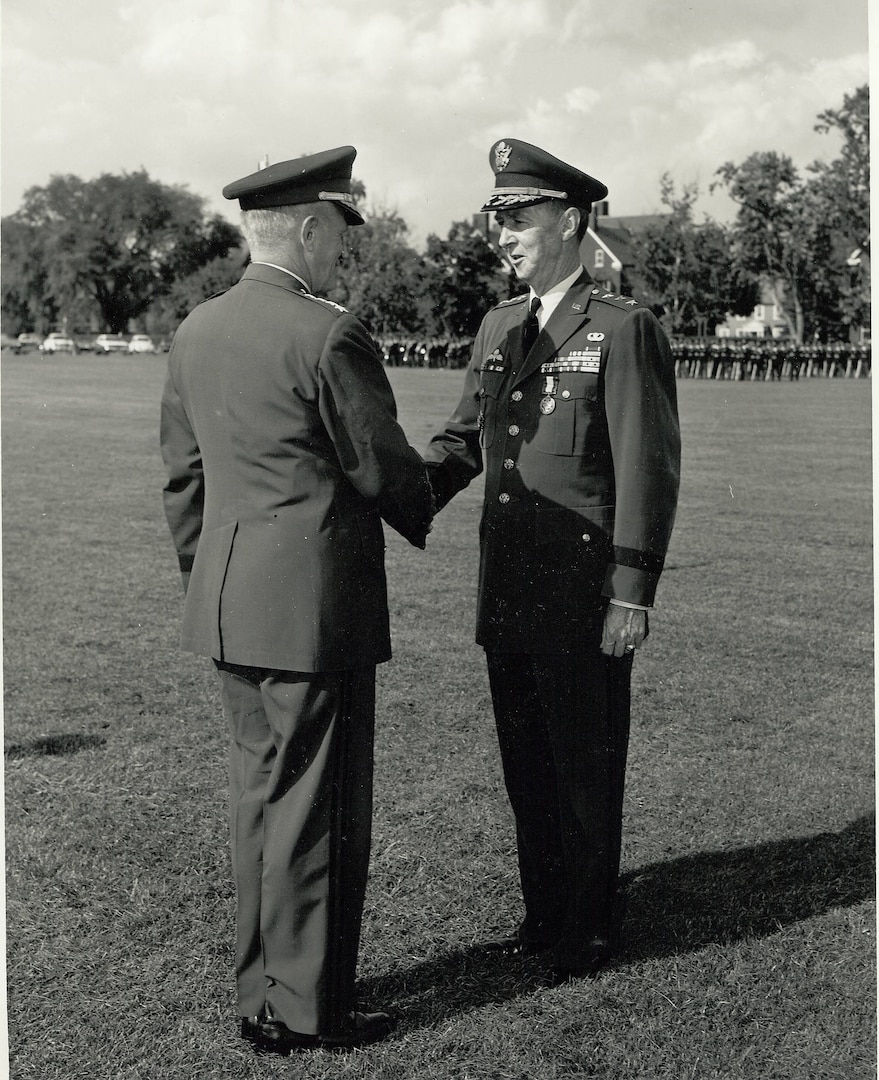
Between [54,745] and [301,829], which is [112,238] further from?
[301,829]

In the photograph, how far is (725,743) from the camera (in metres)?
5.66

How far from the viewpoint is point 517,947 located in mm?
3752

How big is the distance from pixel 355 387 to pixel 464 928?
192 centimetres

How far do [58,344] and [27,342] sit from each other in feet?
20.0

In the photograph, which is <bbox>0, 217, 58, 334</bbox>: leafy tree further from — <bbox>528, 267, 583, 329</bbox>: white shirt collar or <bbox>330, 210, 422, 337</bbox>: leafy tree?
<bbox>528, 267, 583, 329</bbox>: white shirt collar

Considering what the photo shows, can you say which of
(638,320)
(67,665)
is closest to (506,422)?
(638,320)

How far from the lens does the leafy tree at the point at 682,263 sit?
4253cm

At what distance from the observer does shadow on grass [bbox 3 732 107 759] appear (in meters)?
5.55

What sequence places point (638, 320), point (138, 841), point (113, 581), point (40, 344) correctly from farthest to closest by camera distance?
point (40, 344) < point (113, 581) < point (138, 841) < point (638, 320)

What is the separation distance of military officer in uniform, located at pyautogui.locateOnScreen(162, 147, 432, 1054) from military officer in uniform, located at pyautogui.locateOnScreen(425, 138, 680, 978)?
0.57m

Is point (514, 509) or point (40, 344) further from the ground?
point (40, 344)

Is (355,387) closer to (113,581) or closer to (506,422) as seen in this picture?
(506,422)

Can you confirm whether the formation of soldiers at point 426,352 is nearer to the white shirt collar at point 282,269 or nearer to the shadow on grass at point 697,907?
the shadow on grass at point 697,907

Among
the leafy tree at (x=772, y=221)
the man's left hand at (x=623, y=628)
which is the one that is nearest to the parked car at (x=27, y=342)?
the leafy tree at (x=772, y=221)
